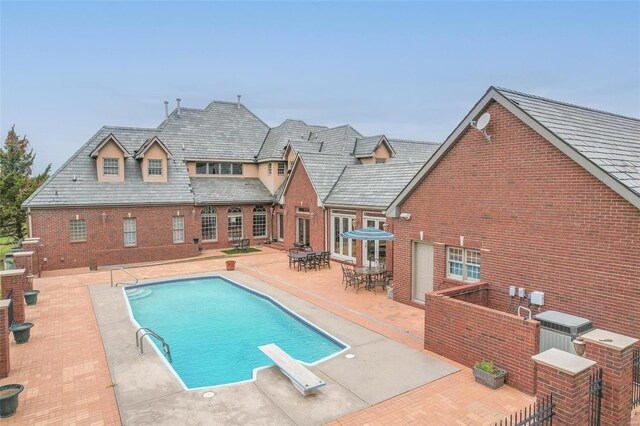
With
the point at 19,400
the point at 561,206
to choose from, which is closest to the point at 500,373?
the point at 561,206

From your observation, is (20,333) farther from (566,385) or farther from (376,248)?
(376,248)

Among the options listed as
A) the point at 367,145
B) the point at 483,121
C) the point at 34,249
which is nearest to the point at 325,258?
the point at 367,145

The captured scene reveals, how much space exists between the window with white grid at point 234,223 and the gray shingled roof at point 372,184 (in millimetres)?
9181

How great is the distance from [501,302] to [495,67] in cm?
1959

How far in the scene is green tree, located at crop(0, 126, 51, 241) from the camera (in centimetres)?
2706

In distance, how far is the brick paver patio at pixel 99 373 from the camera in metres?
7.40

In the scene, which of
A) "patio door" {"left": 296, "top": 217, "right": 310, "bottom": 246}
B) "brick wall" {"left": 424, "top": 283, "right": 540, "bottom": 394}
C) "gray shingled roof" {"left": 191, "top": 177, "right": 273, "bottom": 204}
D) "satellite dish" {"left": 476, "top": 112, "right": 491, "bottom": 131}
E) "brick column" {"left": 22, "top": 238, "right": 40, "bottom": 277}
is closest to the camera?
"brick wall" {"left": 424, "top": 283, "right": 540, "bottom": 394}

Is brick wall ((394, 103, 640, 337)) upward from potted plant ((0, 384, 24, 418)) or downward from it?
upward

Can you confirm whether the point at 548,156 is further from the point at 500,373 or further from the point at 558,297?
the point at 500,373

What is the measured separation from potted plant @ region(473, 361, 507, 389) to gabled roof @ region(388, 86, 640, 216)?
4591 mm

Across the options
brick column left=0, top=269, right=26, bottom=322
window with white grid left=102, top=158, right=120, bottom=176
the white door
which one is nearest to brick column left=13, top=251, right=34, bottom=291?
brick column left=0, top=269, right=26, bottom=322

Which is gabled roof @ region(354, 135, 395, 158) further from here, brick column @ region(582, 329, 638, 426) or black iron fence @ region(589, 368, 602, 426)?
black iron fence @ region(589, 368, 602, 426)

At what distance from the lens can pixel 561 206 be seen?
9.76m

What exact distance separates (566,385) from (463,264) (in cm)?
706
